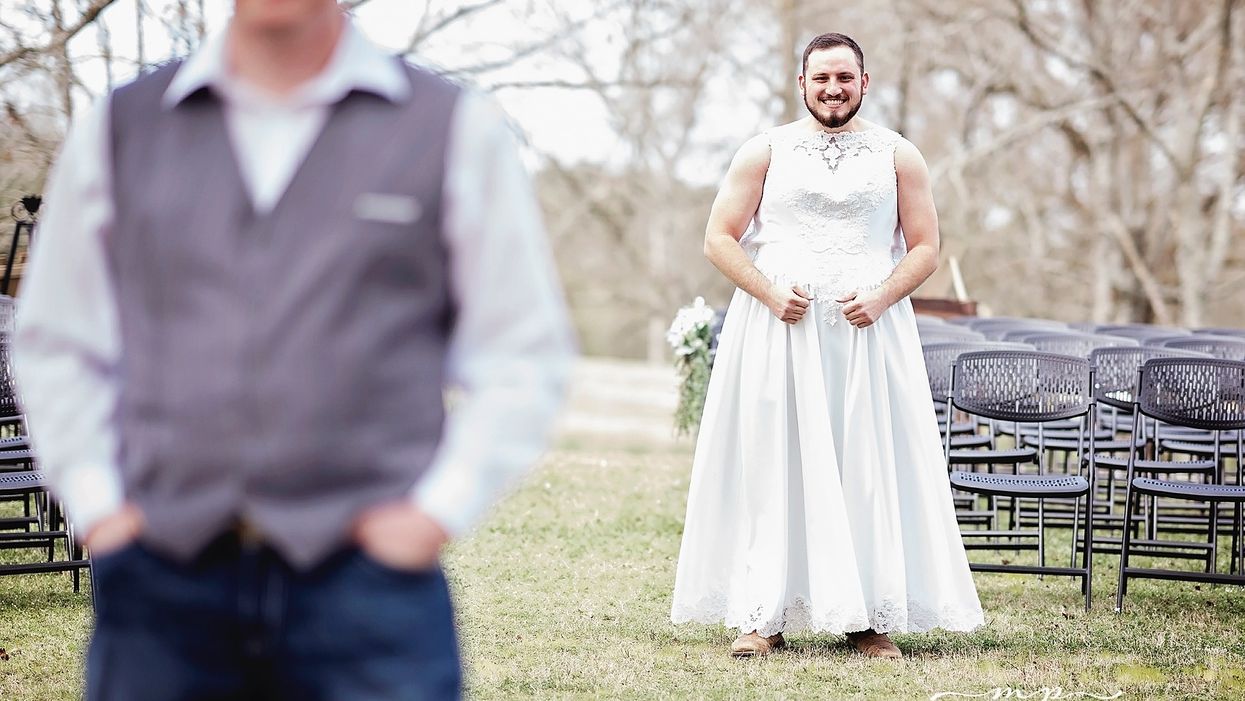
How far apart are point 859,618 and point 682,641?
85 centimetres

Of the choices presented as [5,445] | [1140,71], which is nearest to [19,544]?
[5,445]

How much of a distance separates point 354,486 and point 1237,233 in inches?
1193

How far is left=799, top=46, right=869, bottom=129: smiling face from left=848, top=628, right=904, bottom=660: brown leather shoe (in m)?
1.82

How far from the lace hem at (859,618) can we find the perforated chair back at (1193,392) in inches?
80.6

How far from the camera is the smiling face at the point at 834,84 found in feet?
17.4

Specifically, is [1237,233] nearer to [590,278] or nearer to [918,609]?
[590,278]

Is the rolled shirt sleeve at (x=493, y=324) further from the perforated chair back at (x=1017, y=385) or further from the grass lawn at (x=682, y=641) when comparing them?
the perforated chair back at (x=1017, y=385)

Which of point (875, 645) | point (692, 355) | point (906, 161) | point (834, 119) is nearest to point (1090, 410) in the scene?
point (875, 645)

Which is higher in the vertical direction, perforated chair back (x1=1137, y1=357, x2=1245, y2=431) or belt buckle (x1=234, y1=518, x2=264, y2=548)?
belt buckle (x1=234, y1=518, x2=264, y2=548)

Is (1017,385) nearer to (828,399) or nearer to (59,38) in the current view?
(828,399)

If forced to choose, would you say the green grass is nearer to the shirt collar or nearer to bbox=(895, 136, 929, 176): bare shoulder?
bbox=(895, 136, 929, 176): bare shoulder

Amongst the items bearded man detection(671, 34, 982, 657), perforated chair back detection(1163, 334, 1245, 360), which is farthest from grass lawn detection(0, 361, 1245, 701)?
perforated chair back detection(1163, 334, 1245, 360)

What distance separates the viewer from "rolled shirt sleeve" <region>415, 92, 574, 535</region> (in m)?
1.96

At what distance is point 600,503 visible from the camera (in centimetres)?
998
